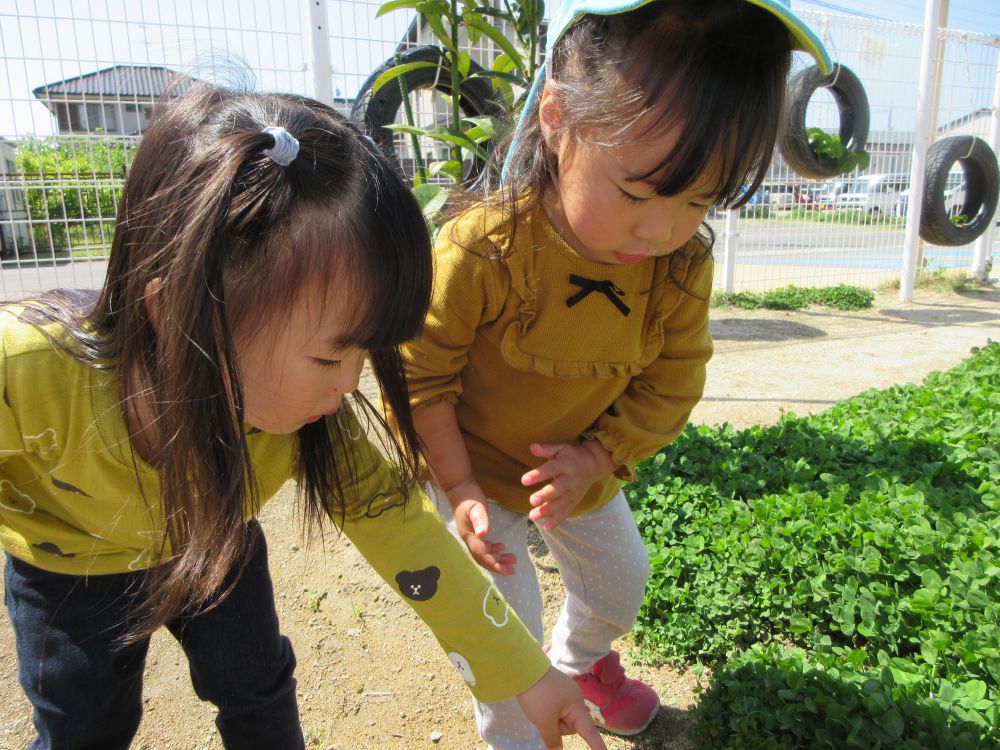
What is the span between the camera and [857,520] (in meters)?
2.21

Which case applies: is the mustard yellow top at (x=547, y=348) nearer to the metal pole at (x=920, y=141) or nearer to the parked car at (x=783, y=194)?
the parked car at (x=783, y=194)

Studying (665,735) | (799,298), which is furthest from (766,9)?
(799,298)

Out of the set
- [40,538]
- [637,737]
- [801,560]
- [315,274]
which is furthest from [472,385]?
[801,560]

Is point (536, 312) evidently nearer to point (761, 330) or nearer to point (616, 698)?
point (616, 698)

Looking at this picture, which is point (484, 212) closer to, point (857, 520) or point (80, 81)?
point (857, 520)

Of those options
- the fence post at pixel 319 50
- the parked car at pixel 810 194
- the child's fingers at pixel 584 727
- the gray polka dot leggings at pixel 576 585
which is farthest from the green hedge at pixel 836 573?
the parked car at pixel 810 194

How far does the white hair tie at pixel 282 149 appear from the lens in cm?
99

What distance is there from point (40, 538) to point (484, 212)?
910mm

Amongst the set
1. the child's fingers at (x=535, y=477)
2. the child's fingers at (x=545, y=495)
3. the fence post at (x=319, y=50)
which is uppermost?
the fence post at (x=319, y=50)

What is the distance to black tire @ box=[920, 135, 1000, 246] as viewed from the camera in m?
7.80

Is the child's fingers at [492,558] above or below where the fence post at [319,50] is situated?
below

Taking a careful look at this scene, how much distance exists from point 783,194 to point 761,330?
2.17m

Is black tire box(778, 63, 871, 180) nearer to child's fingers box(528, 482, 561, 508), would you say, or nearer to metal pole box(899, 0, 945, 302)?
metal pole box(899, 0, 945, 302)

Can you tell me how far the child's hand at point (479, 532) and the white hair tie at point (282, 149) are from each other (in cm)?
71
